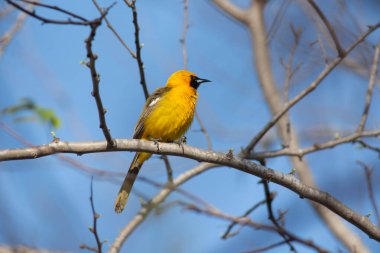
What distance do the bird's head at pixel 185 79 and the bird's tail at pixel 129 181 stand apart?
1.42 m

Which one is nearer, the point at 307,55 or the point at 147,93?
the point at 147,93

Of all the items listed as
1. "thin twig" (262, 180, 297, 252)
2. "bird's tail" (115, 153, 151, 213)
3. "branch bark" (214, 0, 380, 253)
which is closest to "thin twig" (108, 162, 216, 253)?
"bird's tail" (115, 153, 151, 213)

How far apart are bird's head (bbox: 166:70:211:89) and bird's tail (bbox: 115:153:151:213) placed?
142 cm

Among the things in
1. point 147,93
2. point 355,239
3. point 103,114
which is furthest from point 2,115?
point 355,239

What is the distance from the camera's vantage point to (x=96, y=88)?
9.14 ft

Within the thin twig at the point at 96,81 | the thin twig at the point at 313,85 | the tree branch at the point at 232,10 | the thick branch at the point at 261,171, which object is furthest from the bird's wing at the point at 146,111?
the thin twig at the point at 96,81

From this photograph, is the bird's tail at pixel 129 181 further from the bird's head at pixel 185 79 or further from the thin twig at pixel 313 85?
the bird's head at pixel 185 79

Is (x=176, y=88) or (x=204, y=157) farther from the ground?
(x=176, y=88)

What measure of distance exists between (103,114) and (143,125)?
2.34 metres

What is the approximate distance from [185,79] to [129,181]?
1.91 m

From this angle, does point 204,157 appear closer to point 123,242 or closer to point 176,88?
point 123,242

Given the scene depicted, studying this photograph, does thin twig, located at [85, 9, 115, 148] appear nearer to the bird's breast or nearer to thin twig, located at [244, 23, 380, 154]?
thin twig, located at [244, 23, 380, 154]

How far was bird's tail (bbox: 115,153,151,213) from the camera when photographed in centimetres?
461

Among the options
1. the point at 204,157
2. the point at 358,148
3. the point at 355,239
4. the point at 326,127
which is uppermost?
the point at 326,127
